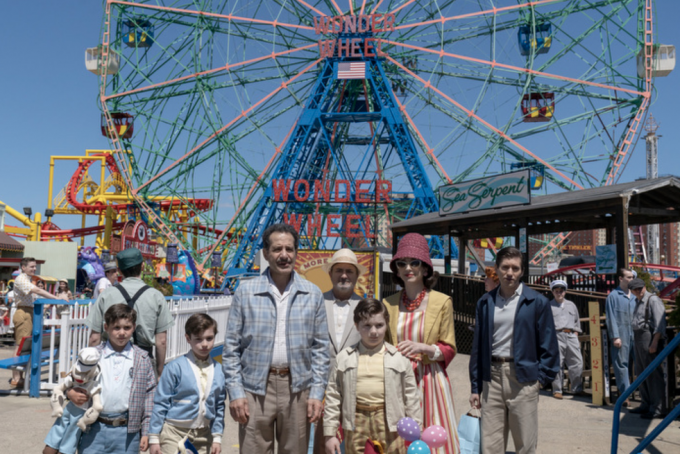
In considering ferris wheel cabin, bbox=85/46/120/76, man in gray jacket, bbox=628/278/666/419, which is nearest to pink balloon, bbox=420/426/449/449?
man in gray jacket, bbox=628/278/666/419

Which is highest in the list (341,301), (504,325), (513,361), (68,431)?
(341,301)

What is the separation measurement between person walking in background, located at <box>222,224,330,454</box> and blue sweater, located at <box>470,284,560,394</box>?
3.19 feet

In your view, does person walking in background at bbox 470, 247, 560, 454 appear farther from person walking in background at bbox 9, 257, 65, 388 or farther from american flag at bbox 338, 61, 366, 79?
american flag at bbox 338, 61, 366, 79

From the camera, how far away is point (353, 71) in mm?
26281

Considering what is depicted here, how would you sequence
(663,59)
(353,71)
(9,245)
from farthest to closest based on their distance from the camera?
(353,71), (9,245), (663,59)

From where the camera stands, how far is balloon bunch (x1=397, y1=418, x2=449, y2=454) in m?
3.15

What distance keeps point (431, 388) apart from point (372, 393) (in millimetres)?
385

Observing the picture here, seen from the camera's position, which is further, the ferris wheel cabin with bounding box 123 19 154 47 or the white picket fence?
the ferris wheel cabin with bounding box 123 19 154 47

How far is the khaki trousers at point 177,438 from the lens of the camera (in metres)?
3.44

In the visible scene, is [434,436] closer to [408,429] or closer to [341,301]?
[408,429]

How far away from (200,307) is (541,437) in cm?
507

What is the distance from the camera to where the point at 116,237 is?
77.4 ft

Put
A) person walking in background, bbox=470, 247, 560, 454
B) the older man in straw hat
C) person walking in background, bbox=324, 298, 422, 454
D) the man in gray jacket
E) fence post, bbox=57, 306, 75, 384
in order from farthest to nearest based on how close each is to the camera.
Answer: fence post, bbox=57, 306, 75, 384, the man in gray jacket, the older man in straw hat, person walking in background, bbox=470, 247, 560, 454, person walking in background, bbox=324, 298, 422, 454

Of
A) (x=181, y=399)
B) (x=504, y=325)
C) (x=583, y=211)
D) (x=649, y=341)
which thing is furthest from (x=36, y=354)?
(x=583, y=211)
